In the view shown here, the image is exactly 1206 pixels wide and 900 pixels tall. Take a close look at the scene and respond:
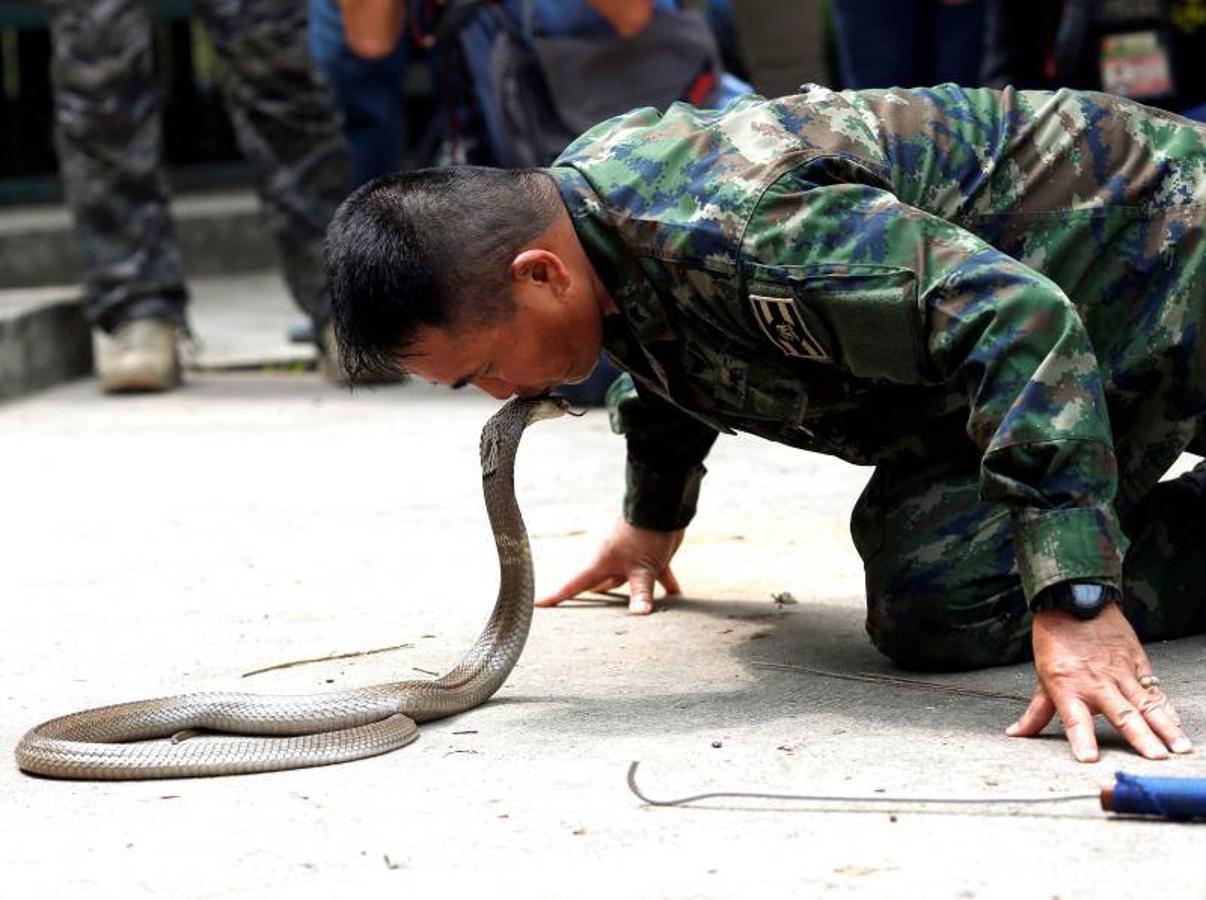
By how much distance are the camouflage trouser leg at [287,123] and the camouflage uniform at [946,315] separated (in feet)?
10.9

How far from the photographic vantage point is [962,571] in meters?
3.46

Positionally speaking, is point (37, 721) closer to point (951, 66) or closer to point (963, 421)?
point (963, 421)

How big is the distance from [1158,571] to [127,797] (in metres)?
1.65

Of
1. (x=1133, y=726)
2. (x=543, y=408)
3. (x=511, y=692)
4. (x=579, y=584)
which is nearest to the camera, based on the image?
(x=1133, y=726)

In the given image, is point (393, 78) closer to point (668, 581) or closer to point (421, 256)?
point (668, 581)

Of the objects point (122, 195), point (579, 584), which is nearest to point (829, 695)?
point (579, 584)

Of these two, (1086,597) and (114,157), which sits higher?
(1086,597)

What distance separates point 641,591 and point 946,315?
1.20 meters

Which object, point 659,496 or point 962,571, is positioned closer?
point 962,571

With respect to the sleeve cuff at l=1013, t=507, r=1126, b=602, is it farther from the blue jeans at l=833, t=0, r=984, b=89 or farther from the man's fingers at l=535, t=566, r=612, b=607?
the blue jeans at l=833, t=0, r=984, b=89

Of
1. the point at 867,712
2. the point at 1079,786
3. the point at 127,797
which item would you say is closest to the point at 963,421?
the point at 867,712

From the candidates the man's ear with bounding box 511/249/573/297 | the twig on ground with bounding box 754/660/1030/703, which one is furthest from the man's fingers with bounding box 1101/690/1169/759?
the man's ear with bounding box 511/249/573/297

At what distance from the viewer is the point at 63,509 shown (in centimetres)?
515

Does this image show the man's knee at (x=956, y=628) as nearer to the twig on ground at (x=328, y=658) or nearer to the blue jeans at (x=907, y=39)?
the twig on ground at (x=328, y=658)
